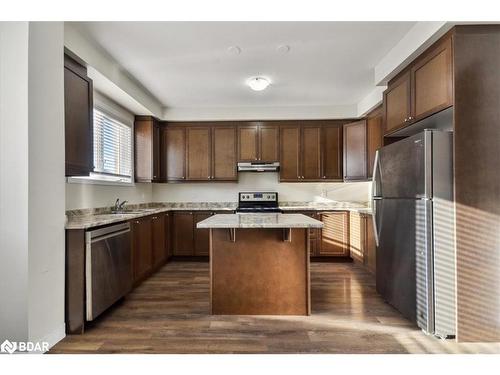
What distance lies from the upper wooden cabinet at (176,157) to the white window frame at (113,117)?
0.64m

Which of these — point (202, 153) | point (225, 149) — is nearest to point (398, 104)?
point (225, 149)

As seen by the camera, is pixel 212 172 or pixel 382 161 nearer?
pixel 382 161

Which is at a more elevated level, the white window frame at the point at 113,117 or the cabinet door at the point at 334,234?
the white window frame at the point at 113,117

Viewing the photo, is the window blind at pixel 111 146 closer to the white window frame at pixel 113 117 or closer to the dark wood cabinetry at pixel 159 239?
the white window frame at pixel 113 117

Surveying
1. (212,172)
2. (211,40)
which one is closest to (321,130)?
(212,172)

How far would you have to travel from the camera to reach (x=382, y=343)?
2262 millimetres

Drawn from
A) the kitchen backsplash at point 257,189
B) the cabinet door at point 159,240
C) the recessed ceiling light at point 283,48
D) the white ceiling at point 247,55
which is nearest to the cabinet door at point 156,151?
the kitchen backsplash at point 257,189

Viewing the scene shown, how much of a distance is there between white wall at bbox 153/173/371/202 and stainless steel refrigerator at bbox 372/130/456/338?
255cm

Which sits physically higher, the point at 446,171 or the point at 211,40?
the point at 211,40

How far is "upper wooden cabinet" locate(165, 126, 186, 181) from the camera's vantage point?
522cm

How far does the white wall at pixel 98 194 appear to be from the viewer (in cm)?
311

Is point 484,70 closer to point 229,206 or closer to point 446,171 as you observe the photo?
point 446,171
